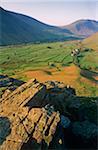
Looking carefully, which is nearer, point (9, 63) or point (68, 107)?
point (68, 107)

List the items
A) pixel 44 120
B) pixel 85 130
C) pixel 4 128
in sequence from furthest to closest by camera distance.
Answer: pixel 85 130
pixel 4 128
pixel 44 120

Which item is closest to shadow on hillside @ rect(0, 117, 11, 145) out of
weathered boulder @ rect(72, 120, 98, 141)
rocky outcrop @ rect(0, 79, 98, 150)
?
rocky outcrop @ rect(0, 79, 98, 150)

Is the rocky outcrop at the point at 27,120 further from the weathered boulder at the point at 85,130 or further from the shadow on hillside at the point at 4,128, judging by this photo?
the weathered boulder at the point at 85,130

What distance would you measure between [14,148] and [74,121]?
22.0ft

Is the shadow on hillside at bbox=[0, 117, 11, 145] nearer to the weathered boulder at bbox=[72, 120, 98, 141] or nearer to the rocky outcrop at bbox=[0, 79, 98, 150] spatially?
the rocky outcrop at bbox=[0, 79, 98, 150]

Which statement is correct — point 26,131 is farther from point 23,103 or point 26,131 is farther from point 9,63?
point 9,63

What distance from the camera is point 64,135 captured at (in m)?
24.5

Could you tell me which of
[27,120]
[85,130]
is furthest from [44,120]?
[85,130]

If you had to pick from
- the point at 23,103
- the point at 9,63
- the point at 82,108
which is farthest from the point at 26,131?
the point at 9,63

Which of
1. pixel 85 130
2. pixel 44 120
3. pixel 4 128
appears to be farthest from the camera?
pixel 85 130

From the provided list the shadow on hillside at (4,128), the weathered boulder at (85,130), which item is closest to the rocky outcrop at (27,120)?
the shadow on hillside at (4,128)

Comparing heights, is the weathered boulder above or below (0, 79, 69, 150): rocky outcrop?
below

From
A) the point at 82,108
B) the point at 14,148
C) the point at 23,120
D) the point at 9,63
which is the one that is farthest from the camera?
the point at 9,63

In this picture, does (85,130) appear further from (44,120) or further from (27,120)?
(27,120)
